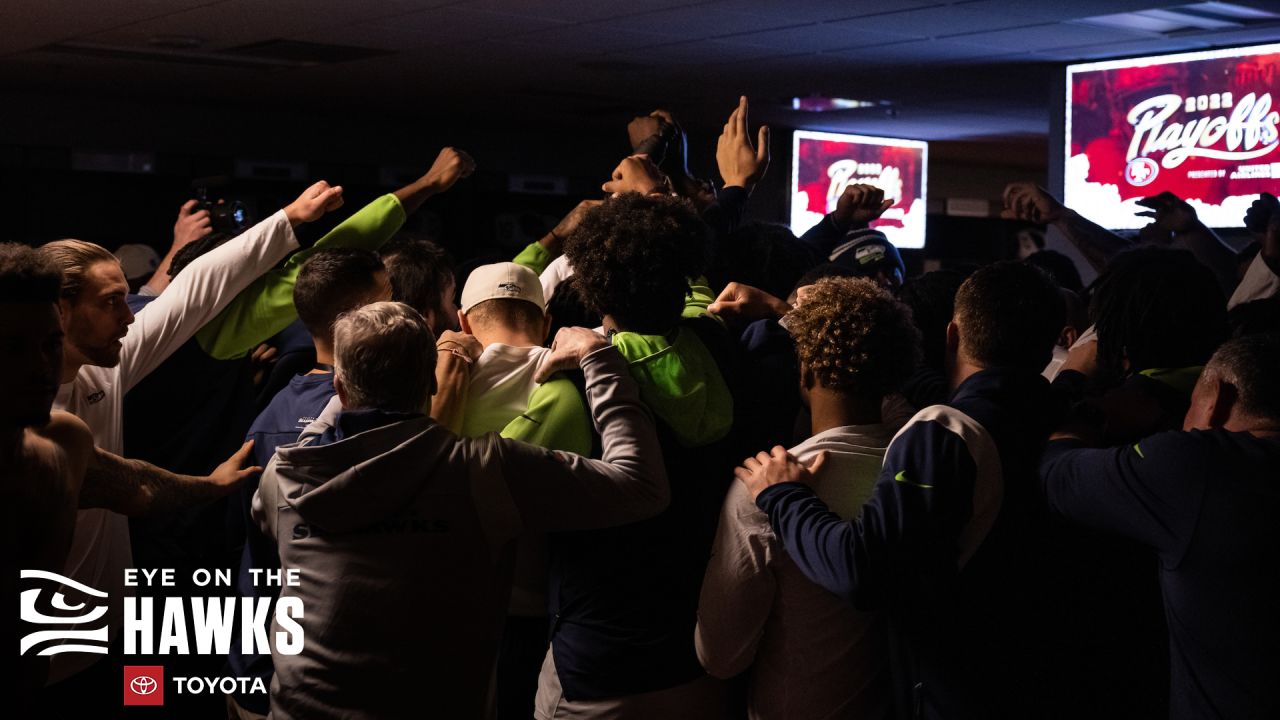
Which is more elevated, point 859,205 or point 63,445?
point 859,205

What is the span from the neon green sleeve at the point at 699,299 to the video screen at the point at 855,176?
7.89m

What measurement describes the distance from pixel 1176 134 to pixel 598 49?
3.33 metres

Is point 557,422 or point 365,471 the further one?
point 557,422

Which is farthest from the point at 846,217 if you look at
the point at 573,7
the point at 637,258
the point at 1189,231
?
the point at 573,7

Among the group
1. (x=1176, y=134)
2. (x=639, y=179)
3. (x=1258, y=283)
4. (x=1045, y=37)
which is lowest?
(x=1258, y=283)

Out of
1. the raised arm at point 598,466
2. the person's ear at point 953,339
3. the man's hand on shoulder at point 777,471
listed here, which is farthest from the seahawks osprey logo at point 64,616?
the person's ear at point 953,339

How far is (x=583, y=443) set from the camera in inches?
73.1

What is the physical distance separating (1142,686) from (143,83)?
8433 mm

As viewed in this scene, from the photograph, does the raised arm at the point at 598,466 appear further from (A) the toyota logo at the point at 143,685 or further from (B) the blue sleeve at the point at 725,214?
(A) the toyota logo at the point at 143,685

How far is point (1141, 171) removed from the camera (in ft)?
21.6

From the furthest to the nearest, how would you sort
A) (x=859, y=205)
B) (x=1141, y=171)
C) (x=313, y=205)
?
(x=1141, y=171), (x=859, y=205), (x=313, y=205)

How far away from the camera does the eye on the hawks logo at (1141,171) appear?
6.53 metres

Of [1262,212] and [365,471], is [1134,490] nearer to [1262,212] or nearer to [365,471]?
[365,471]

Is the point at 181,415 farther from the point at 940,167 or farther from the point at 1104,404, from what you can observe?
the point at 940,167
